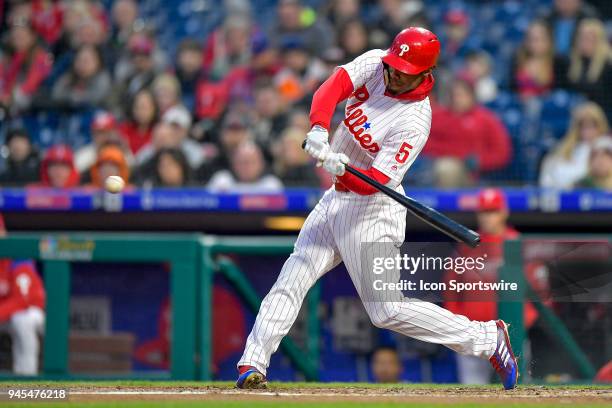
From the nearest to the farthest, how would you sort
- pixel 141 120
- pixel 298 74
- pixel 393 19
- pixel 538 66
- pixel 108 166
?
pixel 108 166, pixel 141 120, pixel 538 66, pixel 298 74, pixel 393 19

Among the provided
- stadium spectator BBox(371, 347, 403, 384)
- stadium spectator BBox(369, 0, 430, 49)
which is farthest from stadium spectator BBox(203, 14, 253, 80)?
stadium spectator BBox(371, 347, 403, 384)

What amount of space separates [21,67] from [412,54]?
247 inches

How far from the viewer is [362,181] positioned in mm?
4523

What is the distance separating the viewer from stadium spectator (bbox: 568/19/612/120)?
8.79 meters

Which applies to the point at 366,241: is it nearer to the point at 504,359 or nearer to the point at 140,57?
the point at 504,359

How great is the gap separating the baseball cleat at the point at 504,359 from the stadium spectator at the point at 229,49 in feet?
16.8

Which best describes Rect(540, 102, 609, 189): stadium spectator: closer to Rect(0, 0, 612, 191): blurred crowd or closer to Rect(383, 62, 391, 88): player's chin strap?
Rect(0, 0, 612, 191): blurred crowd

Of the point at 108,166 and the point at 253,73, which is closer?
the point at 108,166

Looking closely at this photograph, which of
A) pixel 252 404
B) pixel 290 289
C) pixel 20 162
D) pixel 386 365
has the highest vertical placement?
pixel 20 162

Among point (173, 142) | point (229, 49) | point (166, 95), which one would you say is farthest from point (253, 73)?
point (173, 142)

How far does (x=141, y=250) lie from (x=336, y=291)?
1.22m

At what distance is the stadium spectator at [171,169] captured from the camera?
8.01m

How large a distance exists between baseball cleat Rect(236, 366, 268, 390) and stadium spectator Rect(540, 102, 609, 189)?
4016 mm

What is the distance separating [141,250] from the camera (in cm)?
645
